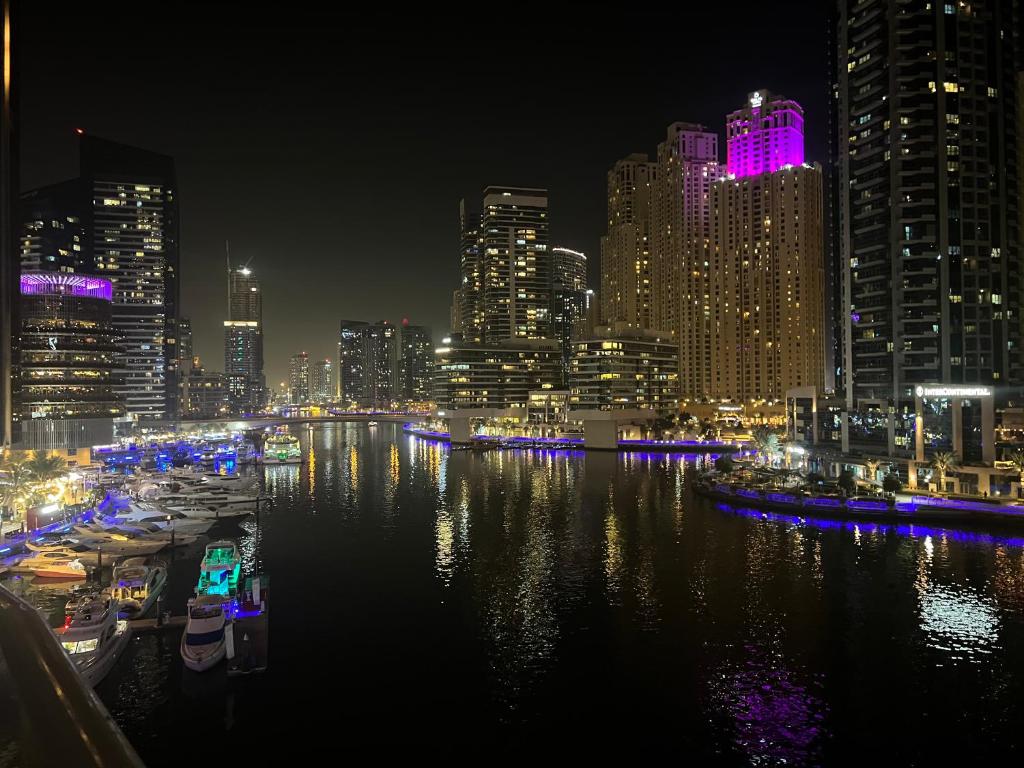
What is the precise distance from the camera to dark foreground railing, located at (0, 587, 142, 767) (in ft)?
69.6

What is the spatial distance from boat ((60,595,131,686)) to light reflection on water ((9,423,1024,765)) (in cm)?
106

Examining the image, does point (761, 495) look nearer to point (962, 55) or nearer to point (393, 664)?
point (393, 664)

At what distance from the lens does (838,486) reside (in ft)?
243

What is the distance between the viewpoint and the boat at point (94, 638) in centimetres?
3114

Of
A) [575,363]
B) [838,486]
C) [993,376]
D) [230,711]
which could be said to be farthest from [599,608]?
[575,363]

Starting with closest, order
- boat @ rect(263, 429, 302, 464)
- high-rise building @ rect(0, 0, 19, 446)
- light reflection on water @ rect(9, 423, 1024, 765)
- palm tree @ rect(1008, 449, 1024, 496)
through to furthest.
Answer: light reflection on water @ rect(9, 423, 1024, 765), palm tree @ rect(1008, 449, 1024, 496), high-rise building @ rect(0, 0, 19, 446), boat @ rect(263, 429, 302, 464)

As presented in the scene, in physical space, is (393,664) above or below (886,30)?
below

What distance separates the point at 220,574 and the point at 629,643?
25.7 meters

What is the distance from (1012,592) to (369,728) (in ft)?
138

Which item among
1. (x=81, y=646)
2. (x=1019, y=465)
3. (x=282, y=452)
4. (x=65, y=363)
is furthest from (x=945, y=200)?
(x=65, y=363)

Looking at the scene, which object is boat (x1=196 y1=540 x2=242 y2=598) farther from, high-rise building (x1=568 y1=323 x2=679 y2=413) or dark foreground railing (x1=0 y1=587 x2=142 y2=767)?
high-rise building (x1=568 y1=323 x2=679 y2=413)

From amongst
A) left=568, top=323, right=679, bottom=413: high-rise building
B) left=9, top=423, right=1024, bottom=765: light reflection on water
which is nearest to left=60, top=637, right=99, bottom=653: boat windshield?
left=9, top=423, right=1024, bottom=765: light reflection on water

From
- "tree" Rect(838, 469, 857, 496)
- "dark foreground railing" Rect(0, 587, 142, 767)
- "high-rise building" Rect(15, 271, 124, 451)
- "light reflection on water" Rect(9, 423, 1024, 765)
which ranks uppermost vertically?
"high-rise building" Rect(15, 271, 124, 451)

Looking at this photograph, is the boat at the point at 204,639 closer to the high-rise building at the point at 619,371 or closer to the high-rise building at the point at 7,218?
the high-rise building at the point at 7,218
